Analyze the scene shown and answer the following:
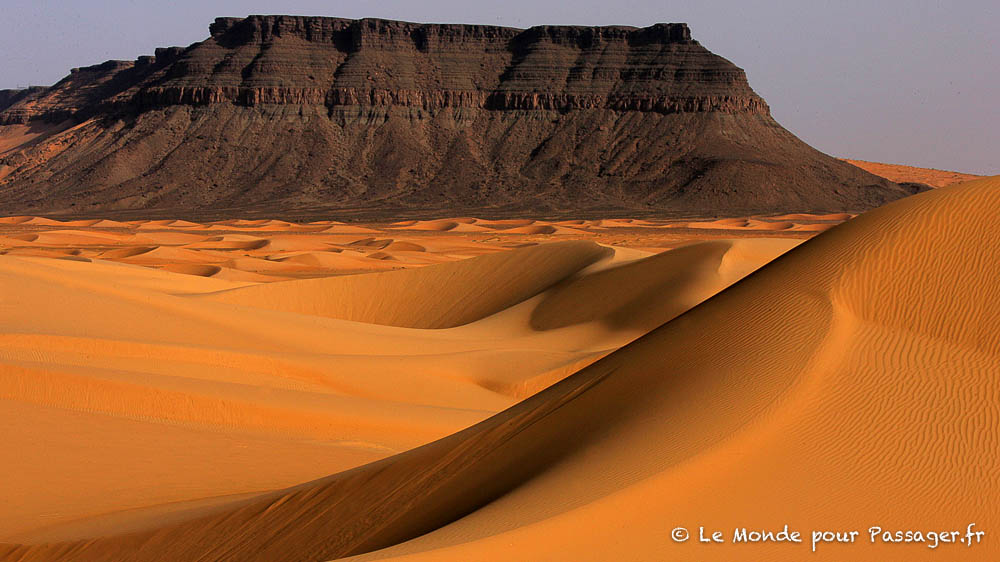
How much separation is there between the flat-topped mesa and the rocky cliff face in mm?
184

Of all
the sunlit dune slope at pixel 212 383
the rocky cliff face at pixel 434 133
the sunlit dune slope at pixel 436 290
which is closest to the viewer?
the sunlit dune slope at pixel 212 383

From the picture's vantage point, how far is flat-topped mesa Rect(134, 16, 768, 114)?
98.8m

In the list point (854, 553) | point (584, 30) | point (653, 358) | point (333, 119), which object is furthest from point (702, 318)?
point (584, 30)

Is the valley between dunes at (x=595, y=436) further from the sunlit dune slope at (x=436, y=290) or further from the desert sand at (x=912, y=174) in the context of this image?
the desert sand at (x=912, y=174)

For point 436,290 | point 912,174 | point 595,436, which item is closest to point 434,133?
point 436,290

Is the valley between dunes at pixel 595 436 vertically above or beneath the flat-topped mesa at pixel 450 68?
beneath

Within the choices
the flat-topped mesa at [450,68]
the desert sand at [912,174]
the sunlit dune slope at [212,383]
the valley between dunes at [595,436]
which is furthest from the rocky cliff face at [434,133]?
the valley between dunes at [595,436]

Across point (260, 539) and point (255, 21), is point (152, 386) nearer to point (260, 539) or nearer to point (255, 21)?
point (260, 539)

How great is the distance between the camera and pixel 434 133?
97188 millimetres

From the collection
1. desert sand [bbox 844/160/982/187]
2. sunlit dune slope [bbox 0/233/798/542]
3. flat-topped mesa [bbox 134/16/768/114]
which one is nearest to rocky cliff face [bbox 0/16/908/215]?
flat-topped mesa [bbox 134/16/768/114]

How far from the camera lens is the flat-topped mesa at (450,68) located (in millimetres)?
98750

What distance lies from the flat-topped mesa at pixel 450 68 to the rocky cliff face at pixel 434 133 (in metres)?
0.18

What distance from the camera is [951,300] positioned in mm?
6180

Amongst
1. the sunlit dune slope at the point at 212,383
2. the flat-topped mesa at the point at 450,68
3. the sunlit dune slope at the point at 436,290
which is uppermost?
the flat-topped mesa at the point at 450,68
